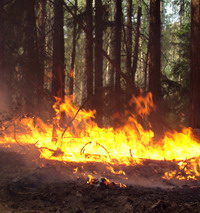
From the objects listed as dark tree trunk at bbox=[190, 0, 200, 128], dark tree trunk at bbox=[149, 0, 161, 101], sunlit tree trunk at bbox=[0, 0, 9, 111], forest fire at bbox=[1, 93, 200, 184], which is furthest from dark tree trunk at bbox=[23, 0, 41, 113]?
dark tree trunk at bbox=[190, 0, 200, 128]

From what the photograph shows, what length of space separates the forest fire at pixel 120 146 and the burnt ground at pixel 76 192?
47 centimetres

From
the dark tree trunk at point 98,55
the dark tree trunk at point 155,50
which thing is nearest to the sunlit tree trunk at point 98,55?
the dark tree trunk at point 98,55

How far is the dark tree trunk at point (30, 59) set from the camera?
531 inches

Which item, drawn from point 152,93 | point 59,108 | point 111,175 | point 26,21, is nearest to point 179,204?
point 111,175

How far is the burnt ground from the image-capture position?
204 inches

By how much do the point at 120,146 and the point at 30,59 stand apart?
7.28 meters

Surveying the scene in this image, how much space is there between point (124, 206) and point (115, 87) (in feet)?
25.4

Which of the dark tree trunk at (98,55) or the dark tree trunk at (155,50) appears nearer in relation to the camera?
the dark tree trunk at (155,50)

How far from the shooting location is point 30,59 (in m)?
14.1

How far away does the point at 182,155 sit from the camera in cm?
848

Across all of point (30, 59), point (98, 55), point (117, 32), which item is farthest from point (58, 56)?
point (98, 55)

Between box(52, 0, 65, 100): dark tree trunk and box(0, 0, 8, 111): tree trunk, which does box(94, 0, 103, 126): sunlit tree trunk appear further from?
box(0, 0, 8, 111): tree trunk

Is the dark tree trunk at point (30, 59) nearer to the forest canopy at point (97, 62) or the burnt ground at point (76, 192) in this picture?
the forest canopy at point (97, 62)

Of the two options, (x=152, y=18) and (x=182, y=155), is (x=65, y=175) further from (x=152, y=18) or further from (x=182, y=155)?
(x=152, y=18)
